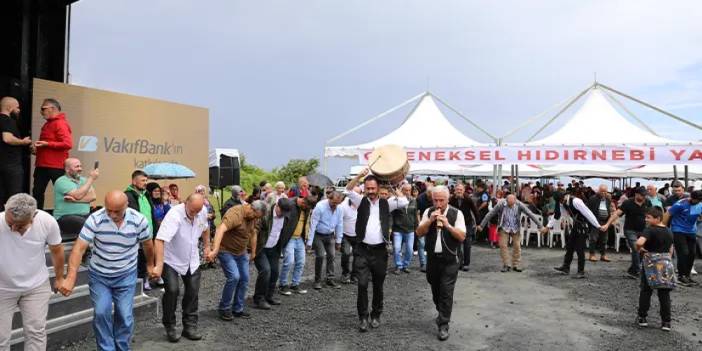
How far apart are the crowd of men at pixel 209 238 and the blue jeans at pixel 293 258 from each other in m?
0.02

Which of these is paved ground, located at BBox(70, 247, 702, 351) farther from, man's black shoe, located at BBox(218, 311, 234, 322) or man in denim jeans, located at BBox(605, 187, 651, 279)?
man in denim jeans, located at BBox(605, 187, 651, 279)

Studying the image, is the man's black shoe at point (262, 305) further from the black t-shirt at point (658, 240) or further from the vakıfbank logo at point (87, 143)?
the black t-shirt at point (658, 240)

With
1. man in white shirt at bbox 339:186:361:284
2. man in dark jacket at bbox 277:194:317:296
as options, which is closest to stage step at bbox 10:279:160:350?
man in dark jacket at bbox 277:194:317:296

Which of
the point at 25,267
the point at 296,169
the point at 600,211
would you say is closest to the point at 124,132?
the point at 25,267

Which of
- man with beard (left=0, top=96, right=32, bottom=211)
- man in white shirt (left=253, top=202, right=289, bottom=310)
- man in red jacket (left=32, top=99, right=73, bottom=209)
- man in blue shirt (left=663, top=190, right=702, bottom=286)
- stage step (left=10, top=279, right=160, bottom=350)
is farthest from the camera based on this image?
man in blue shirt (left=663, top=190, right=702, bottom=286)

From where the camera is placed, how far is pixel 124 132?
8922 mm

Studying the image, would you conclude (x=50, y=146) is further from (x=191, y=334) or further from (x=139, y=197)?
(x=191, y=334)

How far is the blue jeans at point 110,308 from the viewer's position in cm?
396

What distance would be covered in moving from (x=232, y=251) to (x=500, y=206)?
579 cm

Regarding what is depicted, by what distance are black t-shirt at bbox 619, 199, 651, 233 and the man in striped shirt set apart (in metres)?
8.02

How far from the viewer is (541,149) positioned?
12.0m

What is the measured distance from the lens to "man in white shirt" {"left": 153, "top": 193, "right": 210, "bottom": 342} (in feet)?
15.6

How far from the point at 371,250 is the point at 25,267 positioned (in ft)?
10.6

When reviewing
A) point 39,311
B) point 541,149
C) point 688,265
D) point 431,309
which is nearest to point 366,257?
point 431,309
